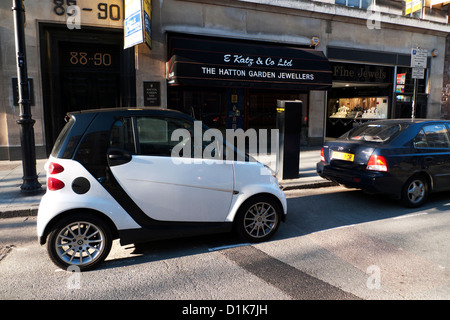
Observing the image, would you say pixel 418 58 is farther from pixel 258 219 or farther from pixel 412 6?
pixel 258 219

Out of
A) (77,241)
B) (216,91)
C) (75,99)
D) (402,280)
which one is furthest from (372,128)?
(75,99)

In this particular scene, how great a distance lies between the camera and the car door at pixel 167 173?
3.83 metres

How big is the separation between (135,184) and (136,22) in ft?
22.8

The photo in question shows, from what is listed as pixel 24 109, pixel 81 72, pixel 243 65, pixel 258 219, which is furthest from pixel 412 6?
pixel 24 109

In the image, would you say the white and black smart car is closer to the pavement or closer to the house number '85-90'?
the pavement

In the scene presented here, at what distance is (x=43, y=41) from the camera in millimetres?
9992

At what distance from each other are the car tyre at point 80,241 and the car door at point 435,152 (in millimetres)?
5544

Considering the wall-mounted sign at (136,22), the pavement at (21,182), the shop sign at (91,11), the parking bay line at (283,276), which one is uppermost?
the shop sign at (91,11)

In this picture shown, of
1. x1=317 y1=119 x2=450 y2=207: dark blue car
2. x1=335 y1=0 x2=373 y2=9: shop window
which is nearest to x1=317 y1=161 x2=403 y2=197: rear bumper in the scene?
x1=317 y1=119 x2=450 y2=207: dark blue car

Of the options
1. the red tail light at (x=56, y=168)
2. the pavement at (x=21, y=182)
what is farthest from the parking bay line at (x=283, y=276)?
the pavement at (x=21, y=182)

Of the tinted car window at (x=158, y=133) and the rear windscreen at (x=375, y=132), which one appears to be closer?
the tinted car window at (x=158, y=133)

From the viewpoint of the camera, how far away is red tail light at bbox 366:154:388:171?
599cm

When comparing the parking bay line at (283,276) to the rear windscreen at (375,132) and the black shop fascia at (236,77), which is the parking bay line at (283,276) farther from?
the black shop fascia at (236,77)
